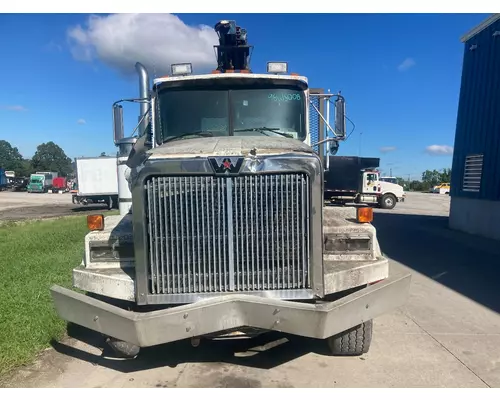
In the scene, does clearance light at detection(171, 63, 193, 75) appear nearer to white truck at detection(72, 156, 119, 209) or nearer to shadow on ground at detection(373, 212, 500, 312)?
shadow on ground at detection(373, 212, 500, 312)

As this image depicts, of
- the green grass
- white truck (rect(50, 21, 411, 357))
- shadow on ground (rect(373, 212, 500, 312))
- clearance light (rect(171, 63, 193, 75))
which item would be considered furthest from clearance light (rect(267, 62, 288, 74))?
shadow on ground (rect(373, 212, 500, 312))

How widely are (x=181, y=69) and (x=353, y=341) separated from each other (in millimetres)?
3707

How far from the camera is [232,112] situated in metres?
5.10

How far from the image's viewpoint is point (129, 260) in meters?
4.08

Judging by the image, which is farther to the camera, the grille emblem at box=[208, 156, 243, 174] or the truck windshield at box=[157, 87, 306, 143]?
the truck windshield at box=[157, 87, 306, 143]

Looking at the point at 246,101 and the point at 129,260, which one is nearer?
the point at 129,260

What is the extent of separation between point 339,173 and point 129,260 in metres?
22.2

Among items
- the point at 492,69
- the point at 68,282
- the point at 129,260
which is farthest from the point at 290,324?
the point at 492,69

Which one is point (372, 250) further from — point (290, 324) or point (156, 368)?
point (156, 368)

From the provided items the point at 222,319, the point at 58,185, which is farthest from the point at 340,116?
the point at 58,185

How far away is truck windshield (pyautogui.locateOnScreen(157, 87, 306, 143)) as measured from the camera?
5039 mm

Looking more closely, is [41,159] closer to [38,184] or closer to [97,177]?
[38,184]

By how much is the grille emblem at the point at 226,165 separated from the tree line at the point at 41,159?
340 feet

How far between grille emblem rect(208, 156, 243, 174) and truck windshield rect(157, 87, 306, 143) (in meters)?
1.43
